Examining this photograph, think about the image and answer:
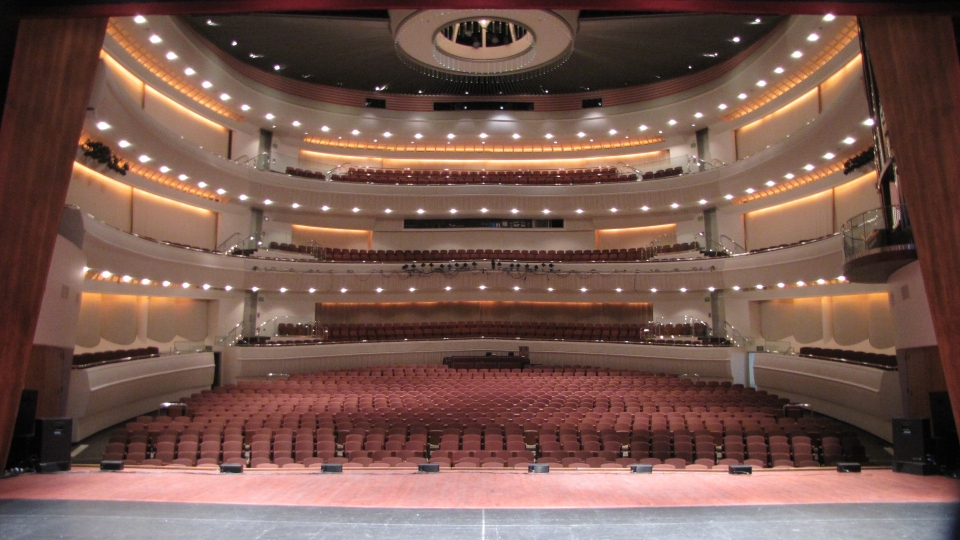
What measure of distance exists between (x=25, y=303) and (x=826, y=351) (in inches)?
634

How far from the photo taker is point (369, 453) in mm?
9273

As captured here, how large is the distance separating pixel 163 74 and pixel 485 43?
9.89m

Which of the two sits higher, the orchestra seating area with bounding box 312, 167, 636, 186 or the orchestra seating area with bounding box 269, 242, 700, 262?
the orchestra seating area with bounding box 312, 167, 636, 186

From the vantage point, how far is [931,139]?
6.39 metres

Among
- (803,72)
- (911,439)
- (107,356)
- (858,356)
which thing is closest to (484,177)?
(803,72)

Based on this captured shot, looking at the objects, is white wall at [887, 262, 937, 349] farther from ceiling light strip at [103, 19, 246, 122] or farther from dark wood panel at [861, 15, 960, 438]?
A: ceiling light strip at [103, 19, 246, 122]

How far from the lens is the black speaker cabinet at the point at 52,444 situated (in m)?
7.34

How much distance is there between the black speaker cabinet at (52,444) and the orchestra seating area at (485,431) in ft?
4.69

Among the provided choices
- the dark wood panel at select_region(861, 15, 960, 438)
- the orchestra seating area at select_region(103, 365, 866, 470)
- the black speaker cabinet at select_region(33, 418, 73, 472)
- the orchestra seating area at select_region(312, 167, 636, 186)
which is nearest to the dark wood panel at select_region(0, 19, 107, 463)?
the black speaker cabinet at select_region(33, 418, 73, 472)

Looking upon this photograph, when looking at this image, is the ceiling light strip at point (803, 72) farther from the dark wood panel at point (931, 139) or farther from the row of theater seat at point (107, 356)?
the row of theater seat at point (107, 356)

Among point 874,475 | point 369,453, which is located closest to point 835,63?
point 874,475

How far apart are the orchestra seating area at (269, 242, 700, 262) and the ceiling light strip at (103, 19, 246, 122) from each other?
197 inches

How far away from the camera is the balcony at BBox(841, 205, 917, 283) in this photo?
888 cm

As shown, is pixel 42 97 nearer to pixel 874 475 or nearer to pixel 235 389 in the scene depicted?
pixel 235 389
